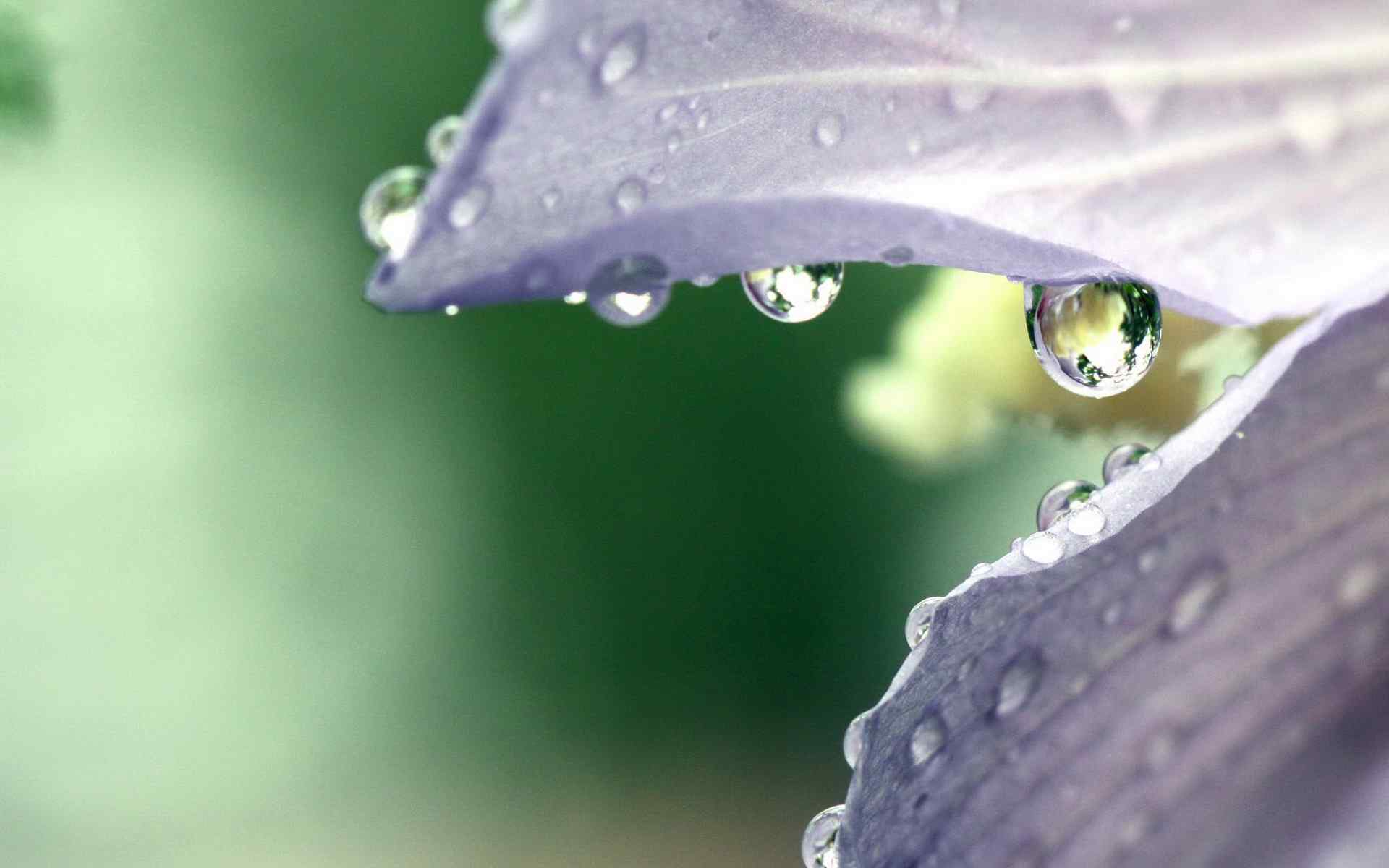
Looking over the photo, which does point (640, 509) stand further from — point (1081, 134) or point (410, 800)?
point (1081, 134)

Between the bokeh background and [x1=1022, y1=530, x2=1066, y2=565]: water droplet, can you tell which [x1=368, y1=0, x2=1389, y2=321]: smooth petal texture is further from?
the bokeh background

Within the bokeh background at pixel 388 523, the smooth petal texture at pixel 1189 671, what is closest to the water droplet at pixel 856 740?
the smooth petal texture at pixel 1189 671

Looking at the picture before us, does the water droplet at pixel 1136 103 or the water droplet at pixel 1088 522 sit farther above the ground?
the water droplet at pixel 1136 103

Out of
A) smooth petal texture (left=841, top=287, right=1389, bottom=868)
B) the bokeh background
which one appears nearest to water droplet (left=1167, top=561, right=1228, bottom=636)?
smooth petal texture (left=841, top=287, right=1389, bottom=868)

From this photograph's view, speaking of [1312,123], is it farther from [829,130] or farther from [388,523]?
[388,523]

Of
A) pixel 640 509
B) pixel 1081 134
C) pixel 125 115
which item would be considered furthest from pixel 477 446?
pixel 1081 134

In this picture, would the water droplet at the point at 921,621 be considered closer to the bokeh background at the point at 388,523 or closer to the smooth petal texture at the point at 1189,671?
the smooth petal texture at the point at 1189,671
